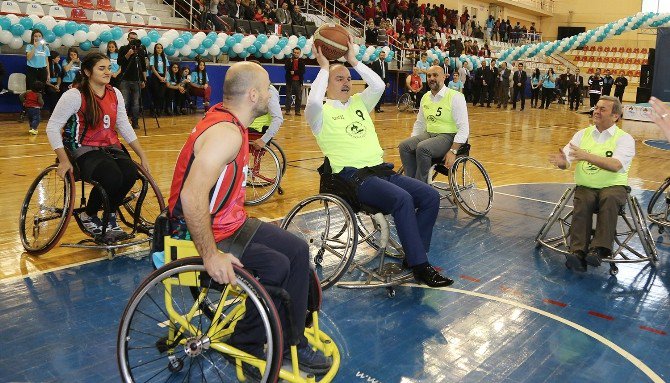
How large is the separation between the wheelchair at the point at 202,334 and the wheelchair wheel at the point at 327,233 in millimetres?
652

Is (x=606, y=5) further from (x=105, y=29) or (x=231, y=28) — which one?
(x=105, y=29)

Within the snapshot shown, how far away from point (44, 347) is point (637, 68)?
99.1 ft

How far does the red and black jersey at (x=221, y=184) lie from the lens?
7.37ft

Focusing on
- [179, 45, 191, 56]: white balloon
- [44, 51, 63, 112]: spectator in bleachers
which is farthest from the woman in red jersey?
[179, 45, 191, 56]: white balloon

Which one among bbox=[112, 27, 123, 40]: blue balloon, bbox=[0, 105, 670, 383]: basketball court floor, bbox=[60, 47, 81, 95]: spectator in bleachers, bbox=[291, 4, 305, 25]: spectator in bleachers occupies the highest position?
bbox=[291, 4, 305, 25]: spectator in bleachers

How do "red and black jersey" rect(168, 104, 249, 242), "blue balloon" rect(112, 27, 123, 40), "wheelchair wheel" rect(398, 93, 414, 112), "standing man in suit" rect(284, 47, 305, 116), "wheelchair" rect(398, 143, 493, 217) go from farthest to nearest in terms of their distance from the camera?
"wheelchair wheel" rect(398, 93, 414, 112) → "standing man in suit" rect(284, 47, 305, 116) → "blue balloon" rect(112, 27, 123, 40) → "wheelchair" rect(398, 143, 493, 217) → "red and black jersey" rect(168, 104, 249, 242)

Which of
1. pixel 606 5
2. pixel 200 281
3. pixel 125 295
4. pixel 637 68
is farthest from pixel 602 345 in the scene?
pixel 606 5

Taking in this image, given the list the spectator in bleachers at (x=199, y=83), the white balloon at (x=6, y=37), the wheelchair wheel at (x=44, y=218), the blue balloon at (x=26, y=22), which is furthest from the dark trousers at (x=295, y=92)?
the wheelchair wheel at (x=44, y=218)

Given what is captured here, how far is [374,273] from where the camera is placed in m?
3.58

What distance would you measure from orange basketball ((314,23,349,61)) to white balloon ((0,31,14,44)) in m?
7.85

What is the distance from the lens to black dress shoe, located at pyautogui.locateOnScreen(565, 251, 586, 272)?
4.02m

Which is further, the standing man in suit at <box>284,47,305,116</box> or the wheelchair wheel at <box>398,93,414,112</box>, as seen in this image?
the wheelchair wheel at <box>398,93,414,112</box>

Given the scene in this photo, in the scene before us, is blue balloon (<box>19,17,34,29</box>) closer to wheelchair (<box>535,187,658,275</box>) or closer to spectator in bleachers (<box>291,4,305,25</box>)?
spectator in bleachers (<box>291,4,305,25</box>)

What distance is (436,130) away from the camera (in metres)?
5.57
